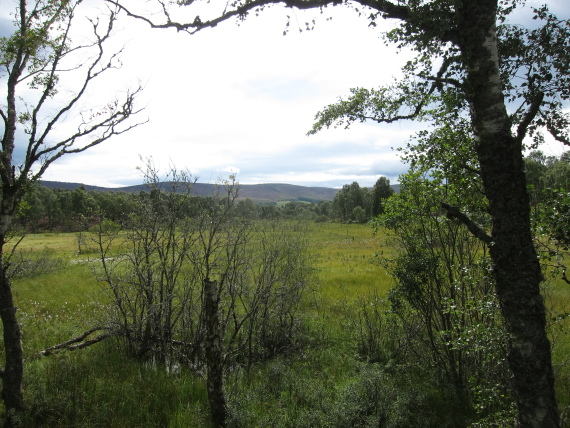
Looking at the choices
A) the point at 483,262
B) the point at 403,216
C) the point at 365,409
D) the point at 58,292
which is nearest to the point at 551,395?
the point at 483,262

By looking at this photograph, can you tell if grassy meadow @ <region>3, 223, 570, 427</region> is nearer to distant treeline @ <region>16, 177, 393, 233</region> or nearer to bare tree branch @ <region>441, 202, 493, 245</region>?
bare tree branch @ <region>441, 202, 493, 245</region>

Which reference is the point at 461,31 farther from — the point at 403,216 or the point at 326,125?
the point at 403,216

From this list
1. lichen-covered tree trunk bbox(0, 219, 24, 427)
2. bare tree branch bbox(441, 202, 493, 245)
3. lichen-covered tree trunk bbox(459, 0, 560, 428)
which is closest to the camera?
lichen-covered tree trunk bbox(459, 0, 560, 428)

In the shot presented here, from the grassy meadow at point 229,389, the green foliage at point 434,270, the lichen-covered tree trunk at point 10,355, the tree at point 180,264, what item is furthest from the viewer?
the tree at point 180,264

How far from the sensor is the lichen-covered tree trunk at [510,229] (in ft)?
8.47

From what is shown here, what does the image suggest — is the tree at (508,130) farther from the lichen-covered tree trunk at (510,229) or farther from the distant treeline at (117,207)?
the distant treeline at (117,207)

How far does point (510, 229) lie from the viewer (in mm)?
2621

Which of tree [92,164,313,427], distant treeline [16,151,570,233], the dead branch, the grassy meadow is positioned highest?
distant treeline [16,151,570,233]

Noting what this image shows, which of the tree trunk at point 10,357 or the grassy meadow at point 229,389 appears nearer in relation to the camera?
the tree trunk at point 10,357

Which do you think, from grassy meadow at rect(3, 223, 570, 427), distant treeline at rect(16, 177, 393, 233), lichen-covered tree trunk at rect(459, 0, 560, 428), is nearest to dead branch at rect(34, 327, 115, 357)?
grassy meadow at rect(3, 223, 570, 427)

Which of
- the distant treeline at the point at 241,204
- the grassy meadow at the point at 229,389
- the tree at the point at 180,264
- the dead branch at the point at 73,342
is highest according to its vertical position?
the distant treeline at the point at 241,204

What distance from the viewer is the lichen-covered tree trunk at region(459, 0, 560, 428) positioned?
8.47 ft

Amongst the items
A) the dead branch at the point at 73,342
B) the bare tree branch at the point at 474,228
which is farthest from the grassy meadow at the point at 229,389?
the bare tree branch at the point at 474,228

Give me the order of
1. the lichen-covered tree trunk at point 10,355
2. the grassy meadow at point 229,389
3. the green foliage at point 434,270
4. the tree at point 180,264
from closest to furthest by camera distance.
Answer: the lichen-covered tree trunk at point 10,355
the grassy meadow at point 229,389
the green foliage at point 434,270
the tree at point 180,264
